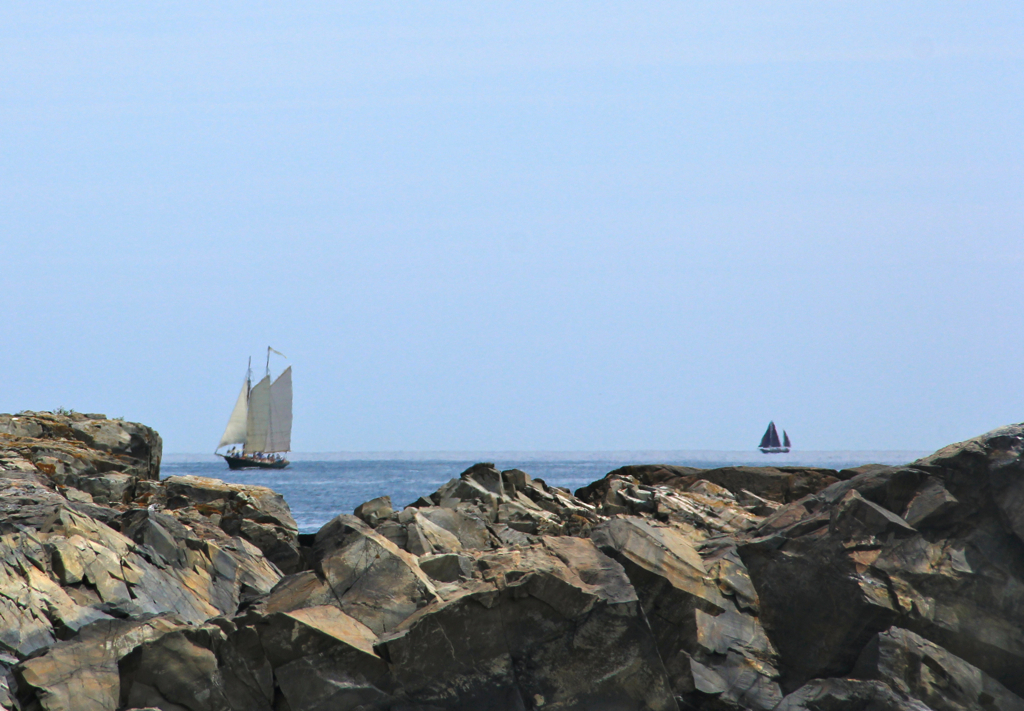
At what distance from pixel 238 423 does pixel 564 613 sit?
102 m

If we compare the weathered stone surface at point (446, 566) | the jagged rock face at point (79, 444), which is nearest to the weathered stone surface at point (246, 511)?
the jagged rock face at point (79, 444)

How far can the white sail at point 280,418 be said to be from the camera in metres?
102

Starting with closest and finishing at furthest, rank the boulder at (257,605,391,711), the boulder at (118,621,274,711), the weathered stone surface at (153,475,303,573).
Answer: the boulder at (118,621,274,711)
the boulder at (257,605,391,711)
the weathered stone surface at (153,475,303,573)

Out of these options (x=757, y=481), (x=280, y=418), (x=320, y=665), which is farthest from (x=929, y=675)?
(x=280, y=418)

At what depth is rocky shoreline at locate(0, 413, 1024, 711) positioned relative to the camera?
11211 mm

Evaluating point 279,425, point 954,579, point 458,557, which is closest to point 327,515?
point 458,557

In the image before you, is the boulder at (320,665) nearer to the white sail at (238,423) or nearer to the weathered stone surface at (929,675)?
the weathered stone surface at (929,675)

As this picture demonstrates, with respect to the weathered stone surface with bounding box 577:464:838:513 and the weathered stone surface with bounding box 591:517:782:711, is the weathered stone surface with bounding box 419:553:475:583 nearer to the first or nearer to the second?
the weathered stone surface with bounding box 591:517:782:711

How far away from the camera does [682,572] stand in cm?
1338

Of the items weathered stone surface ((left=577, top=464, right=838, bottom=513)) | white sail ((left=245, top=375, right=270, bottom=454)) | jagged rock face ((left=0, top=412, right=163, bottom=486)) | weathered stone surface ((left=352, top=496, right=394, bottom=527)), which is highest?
white sail ((left=245, top=375, right=270, bottom=454))

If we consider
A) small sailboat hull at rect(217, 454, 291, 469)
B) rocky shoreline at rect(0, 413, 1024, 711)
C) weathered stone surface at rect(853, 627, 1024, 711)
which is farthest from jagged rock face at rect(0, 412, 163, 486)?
small sailboat hull at rect(217, 454, 291, 469)

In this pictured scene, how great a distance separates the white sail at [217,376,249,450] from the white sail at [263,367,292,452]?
5.59 metres

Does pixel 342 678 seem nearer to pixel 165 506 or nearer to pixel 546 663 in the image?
pixel 546 663

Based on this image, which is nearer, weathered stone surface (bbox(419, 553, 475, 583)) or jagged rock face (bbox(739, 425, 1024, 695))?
jagged rock face (bbox(739, 425, 1024, 695))
